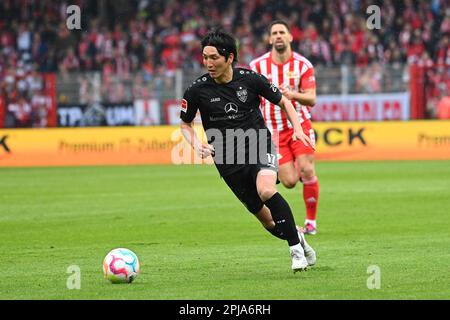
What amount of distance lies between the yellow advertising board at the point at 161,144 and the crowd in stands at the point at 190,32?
5.09 meters

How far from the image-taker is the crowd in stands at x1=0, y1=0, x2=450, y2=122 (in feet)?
103

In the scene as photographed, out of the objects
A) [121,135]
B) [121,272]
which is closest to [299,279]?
[121,272]

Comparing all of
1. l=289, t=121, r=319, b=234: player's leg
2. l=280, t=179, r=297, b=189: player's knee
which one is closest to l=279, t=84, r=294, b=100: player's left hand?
l=289, t=121, r=319, b=234: player's leg

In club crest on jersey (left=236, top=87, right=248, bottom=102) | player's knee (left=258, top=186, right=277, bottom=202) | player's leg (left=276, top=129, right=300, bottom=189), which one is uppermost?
club crest on jersey (left=236, top=87, right=248, bottom=102)

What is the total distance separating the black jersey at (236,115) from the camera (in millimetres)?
9211

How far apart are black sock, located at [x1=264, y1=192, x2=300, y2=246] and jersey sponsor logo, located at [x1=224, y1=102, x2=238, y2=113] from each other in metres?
0.88

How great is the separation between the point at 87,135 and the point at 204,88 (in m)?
16.8

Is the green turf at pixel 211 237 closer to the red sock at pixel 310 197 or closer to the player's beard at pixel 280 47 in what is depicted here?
the red sock at pixel 310 197

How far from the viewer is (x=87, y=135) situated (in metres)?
25.7

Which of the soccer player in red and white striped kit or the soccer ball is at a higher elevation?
the soccer player in red and white striped kit

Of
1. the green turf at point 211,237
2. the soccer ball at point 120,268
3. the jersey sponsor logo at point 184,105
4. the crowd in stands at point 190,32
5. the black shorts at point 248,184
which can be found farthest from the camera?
the crowd in stands at point 190,32

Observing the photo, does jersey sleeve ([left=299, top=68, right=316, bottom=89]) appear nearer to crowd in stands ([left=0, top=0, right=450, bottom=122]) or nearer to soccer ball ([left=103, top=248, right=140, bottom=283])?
soccer ball ([left=103, top=248, right=140, bottom=283])

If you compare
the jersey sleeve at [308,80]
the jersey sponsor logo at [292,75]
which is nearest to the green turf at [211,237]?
the jersey sleeve at [308,80]

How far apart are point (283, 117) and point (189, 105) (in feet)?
12.2
